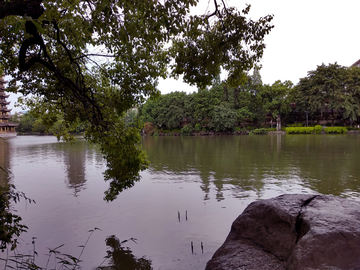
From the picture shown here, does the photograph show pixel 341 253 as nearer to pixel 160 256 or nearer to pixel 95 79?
pixel 160 256

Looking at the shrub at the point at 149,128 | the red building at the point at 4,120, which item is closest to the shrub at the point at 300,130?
the shrub at the point at 149,128

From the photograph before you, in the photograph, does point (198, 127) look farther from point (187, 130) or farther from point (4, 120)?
point (4, 120)

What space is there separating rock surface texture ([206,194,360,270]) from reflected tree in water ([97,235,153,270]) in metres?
1.35

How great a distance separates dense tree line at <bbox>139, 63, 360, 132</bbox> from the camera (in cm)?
4725

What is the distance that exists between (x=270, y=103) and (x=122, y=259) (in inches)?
2022

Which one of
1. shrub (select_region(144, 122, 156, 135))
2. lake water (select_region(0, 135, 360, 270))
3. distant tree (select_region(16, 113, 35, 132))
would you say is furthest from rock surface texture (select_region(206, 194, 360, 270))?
distant tree (select_region(16, 113, 35, 132))

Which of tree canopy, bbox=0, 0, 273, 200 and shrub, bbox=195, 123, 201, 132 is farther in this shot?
shrub, bbox=195, 123, 201, 132

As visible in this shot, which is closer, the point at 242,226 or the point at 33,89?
the point at 242,226

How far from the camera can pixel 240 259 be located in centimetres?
330

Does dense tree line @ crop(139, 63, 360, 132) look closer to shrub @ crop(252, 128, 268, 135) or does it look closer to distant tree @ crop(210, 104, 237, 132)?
distant tree @ crop(210, 104, 237, 132)

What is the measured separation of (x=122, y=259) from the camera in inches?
179

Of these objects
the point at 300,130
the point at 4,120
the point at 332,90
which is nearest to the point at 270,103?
the point at 300,130

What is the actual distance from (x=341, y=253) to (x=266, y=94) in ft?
176

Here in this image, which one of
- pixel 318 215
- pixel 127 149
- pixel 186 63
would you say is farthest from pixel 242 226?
pixel 186 63
